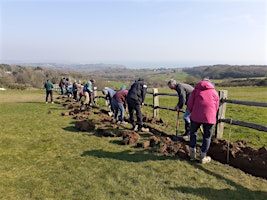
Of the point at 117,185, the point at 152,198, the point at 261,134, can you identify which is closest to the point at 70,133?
the point at 117,185

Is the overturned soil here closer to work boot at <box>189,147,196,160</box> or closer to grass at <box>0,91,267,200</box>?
work boot at <box>189,147,196,160</box>

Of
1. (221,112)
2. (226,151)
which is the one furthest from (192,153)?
(221,112)

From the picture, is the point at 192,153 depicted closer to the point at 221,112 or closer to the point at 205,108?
the point at 205,108

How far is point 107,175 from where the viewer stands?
18.9 ft

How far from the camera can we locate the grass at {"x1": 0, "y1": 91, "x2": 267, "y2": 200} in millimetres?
4969

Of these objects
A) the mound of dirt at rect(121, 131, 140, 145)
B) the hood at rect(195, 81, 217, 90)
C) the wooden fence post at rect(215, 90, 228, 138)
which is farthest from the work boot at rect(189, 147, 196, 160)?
the wooden fence post at rect(215, 90, 228, 138)

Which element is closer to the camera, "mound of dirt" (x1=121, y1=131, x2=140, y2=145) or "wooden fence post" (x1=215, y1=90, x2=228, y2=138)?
"mound of dirt" (x1=121, y1=131, x2=140, y2=145)

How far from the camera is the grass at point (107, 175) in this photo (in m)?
4.97

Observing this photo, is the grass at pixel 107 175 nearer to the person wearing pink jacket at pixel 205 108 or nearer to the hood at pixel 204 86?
the person wearing pink jacket at pixel 205 108

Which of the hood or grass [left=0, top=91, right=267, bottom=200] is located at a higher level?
the hood

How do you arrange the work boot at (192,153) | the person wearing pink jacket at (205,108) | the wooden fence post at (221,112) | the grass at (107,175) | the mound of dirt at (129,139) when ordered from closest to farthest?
the grass at (107,175)
the person wearing pink jacket at (205,108)
the work boot at (192,153)
the mound of dirt at (129,139)
the wooden fence post at (221,112)

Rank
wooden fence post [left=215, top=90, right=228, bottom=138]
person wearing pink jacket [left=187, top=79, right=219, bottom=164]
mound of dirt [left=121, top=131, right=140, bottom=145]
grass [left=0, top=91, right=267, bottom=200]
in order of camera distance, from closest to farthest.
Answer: grass [left=0, top=91, right=267, bottom=200] → person wearing pink jacket [left=187, top=79, right=219, bottom=164] → mound of dirt [left=121, top=131, right=140, bottom=145] → wooden fence post [left=215, top=90, right=228, bottom=138]

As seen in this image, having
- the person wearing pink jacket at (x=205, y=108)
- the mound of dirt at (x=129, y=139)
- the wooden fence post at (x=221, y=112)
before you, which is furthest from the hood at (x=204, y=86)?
the mound of dirt at (x=129, y=139)

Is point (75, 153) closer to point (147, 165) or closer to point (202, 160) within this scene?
point (147, 165)
